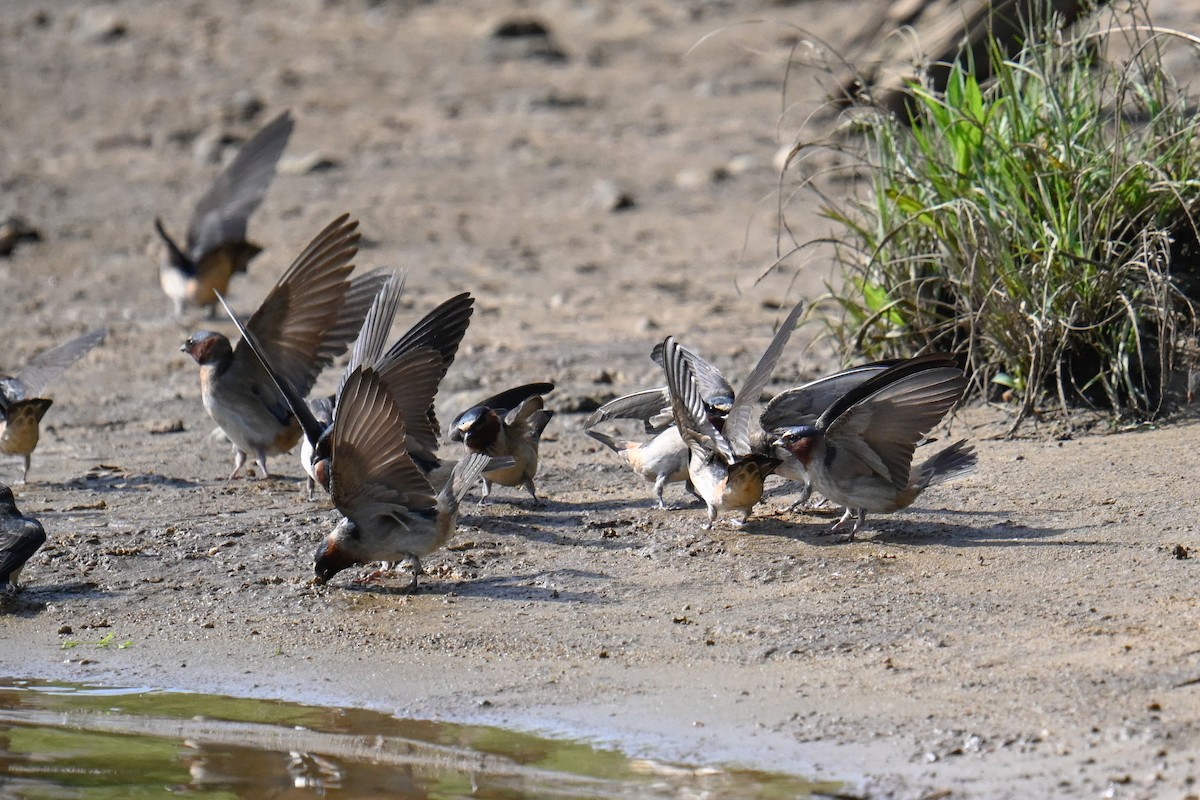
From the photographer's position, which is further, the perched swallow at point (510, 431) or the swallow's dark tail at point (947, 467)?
the perched swallow at point (510, 431)

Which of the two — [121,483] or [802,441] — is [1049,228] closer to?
[802,441]

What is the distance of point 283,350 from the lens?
8.09m

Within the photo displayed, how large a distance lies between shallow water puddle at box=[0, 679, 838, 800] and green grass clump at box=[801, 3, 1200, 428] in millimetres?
3303

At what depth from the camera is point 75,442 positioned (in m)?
8.92

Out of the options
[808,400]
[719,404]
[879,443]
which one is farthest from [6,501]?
[879,443]

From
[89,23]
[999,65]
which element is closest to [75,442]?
[999,65]

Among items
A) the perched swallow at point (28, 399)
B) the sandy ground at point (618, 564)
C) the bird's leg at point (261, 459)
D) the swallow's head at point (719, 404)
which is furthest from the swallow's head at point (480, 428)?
the perched swallow at point (28, 399)

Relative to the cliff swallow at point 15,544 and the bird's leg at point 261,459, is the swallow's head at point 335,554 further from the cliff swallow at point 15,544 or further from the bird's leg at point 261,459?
the bird's leg at point 261,459

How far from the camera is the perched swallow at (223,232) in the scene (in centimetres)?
1193

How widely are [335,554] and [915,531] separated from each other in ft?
7.36

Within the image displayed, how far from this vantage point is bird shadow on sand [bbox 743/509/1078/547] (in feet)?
20.5

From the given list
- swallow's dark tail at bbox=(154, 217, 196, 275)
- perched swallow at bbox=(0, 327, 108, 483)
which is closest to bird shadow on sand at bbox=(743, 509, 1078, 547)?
perched swallow at bbox=(0, 327, 108, 483)

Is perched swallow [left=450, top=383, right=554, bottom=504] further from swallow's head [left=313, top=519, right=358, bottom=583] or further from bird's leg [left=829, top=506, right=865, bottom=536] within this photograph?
bird's leg [left=829, top=506, right=865, bottom=536]

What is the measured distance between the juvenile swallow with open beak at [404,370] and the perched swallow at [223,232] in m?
4.91
